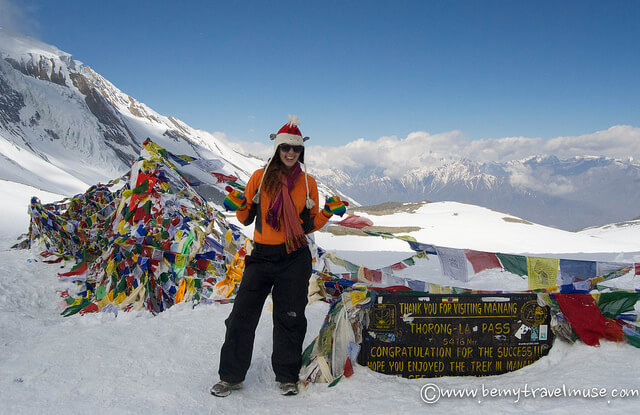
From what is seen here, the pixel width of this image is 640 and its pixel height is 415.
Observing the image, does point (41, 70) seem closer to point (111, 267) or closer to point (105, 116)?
point (105, 116)

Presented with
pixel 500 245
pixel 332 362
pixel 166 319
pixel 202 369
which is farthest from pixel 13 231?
pixel 500 245

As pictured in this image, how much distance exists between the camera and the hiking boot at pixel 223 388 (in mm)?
2672

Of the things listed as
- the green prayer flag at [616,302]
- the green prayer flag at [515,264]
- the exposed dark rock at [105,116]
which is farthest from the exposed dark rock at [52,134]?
the green prayer flag at [616,302]

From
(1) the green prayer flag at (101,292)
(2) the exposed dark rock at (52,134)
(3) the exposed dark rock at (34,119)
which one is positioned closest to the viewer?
(1) the green prayer flag at (101,292)


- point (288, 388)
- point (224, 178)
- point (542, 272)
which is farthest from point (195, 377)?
point (542, 272)

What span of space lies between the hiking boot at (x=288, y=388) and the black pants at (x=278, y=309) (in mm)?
30

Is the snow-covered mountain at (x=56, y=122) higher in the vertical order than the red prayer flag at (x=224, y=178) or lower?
higher

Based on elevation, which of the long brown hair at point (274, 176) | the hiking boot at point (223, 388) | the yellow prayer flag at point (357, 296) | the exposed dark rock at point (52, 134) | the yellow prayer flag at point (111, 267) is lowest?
the hiking boot at point (223, 388)

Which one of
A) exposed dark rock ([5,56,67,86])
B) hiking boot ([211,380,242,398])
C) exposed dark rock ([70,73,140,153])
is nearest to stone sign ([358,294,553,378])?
hiking boot ([211,380,242,398])

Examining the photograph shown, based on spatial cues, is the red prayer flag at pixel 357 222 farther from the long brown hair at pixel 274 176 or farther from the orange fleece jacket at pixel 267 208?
the long brown hair at pixel 274 176

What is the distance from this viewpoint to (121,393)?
2.54 metres

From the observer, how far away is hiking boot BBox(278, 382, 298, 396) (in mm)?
2742

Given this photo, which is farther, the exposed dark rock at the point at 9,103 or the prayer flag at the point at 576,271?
the exposed dark rock at the point at 9,103

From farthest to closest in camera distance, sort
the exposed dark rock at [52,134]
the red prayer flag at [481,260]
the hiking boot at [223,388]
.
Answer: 1. the exposed dark rock at [52,134]
2. the red prayer flag at [481,260]
3. the hiking boot at [223,388]
